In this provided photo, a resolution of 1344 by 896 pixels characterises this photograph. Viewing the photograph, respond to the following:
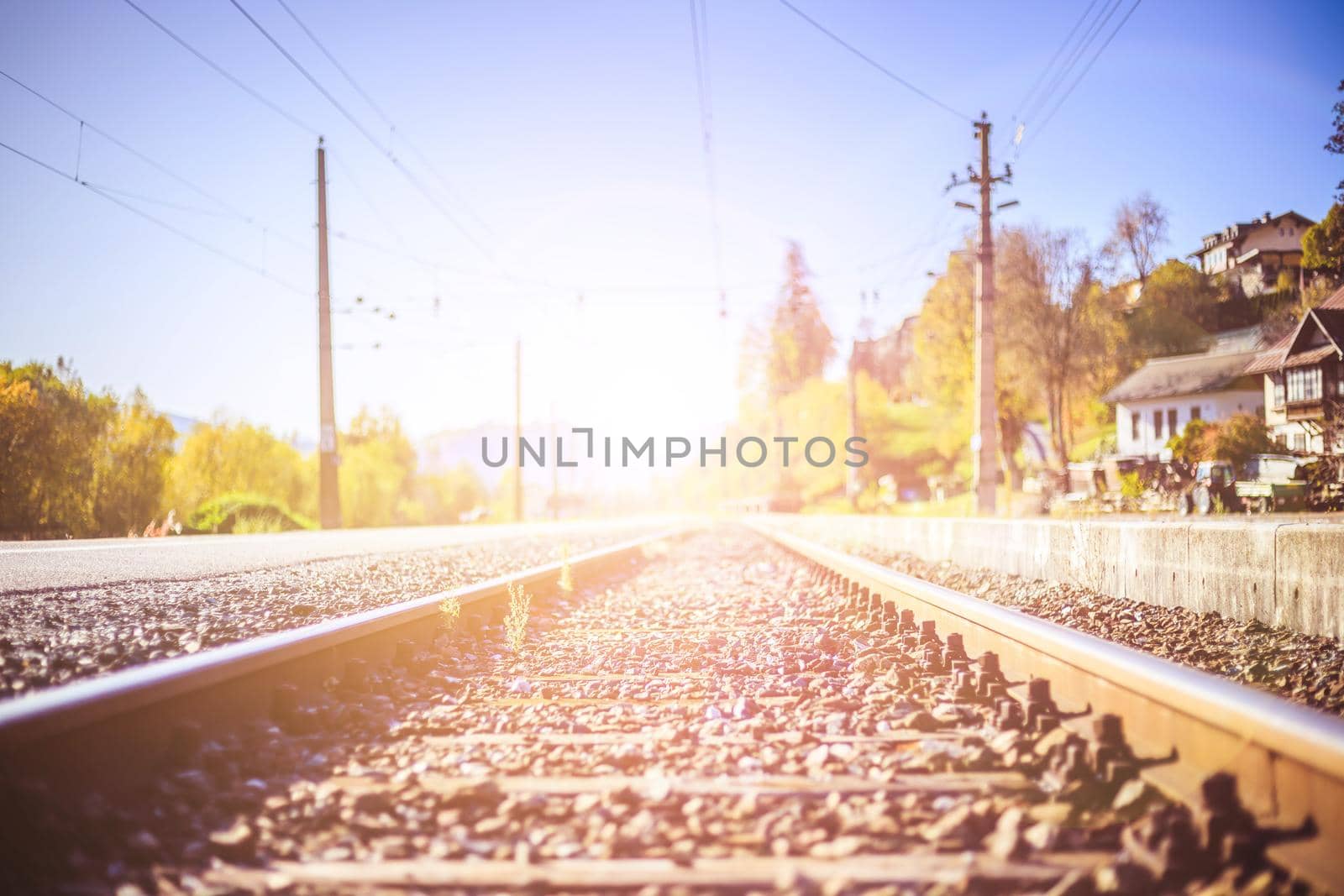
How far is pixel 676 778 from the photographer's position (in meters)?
2.51

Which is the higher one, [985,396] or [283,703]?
[985,396]

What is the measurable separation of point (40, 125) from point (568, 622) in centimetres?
961

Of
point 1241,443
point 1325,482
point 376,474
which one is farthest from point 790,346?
point 1325,482

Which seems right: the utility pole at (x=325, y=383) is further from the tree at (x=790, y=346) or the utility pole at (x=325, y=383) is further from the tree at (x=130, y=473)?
the tree at (x=790, y=346)

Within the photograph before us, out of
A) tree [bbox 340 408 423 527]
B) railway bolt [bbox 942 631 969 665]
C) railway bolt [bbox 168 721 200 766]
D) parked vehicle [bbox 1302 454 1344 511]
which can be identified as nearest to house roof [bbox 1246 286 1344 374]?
parked vehicle [bbox 1302 454 1344 511]

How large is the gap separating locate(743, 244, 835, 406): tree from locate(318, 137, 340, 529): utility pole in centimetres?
5250

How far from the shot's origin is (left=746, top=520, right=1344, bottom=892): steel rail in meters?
1.64

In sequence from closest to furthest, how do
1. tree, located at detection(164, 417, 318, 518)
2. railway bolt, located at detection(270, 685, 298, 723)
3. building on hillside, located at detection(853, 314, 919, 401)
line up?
railway bolt, located at detection(270, 685, 298, 723), tree, located at detection(164, 417, 318, 518), building on hillside, located at detection(853, 314, 919, 401)

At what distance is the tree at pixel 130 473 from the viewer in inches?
505

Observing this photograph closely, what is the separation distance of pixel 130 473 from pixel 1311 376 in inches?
886

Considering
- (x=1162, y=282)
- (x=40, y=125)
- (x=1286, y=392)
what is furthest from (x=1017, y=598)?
(x=1162, y=282)

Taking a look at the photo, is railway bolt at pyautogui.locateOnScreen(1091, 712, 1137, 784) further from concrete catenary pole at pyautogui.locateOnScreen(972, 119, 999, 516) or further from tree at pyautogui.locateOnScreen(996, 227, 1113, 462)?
tree at pyautogui.locateOnScreen(996, 227, 1113, 462)

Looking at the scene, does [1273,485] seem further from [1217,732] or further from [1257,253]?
[1217,732]

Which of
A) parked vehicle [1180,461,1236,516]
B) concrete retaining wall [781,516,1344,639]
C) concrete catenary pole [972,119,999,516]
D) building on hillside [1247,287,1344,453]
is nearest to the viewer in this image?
concrete retaining wall [781,516,1344,639]
